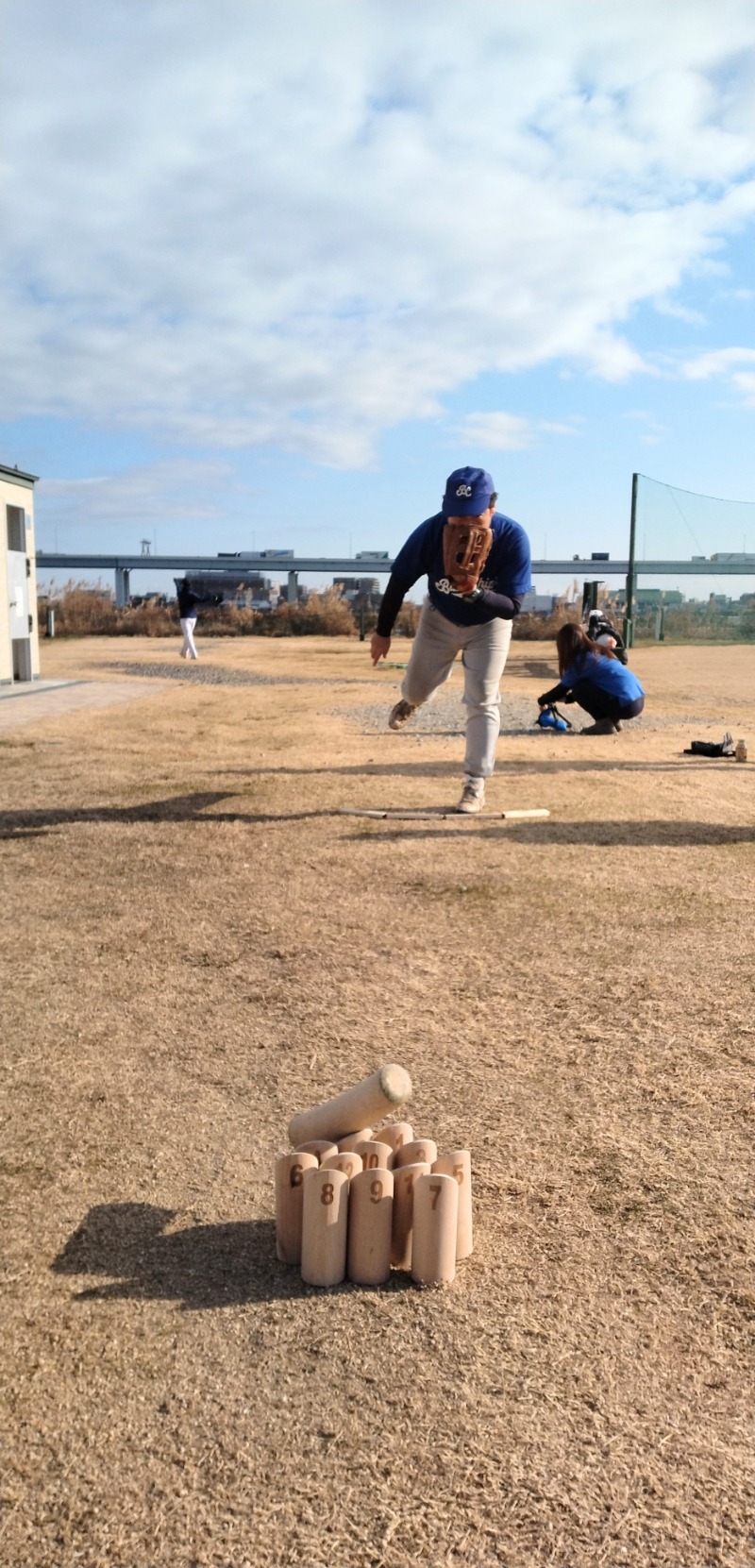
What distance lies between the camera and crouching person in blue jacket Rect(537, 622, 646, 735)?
36.4 feet

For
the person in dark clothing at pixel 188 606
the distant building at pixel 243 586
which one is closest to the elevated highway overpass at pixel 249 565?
the distant building at pixel 243 586

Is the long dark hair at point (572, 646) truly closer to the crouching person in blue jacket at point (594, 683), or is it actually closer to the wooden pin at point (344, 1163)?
the crouching person in blue jacket at point (594, 683)

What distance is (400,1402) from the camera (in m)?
2.09

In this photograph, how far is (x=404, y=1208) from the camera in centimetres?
254

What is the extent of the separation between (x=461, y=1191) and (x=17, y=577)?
15.6 metres

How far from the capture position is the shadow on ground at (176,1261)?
244 centimetres

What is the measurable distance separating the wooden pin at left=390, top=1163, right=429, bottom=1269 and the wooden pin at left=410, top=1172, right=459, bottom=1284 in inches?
2.1

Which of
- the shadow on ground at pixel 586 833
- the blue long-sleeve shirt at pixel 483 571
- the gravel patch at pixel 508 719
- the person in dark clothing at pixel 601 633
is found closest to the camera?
the shadow on ground at pixel 586 833

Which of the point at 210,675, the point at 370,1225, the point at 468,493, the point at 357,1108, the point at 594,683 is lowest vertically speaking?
the point at 210,675

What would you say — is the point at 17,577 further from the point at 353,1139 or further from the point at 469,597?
the point at 353,1139

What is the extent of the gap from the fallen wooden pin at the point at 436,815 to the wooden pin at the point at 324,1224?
4.98 metres

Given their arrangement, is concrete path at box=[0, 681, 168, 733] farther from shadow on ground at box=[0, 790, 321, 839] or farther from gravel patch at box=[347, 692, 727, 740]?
shadow on ground at box=[0, 790, 321, 839]

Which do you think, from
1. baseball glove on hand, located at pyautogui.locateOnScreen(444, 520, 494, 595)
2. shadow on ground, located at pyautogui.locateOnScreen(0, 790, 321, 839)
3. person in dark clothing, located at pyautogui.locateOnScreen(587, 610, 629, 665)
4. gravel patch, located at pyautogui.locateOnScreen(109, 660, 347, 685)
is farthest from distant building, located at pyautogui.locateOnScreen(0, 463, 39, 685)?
baseball glove on hand, located at pyautogui.locateOnScreen(444, 520, 494, 595)

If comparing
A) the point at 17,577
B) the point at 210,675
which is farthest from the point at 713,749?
the point at 210,675
